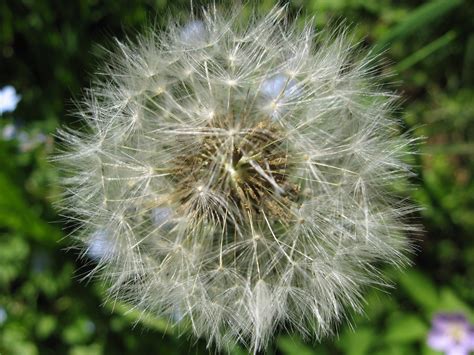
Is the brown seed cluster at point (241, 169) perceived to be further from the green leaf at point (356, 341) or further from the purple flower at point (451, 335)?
the purple flower at point (451, 335)

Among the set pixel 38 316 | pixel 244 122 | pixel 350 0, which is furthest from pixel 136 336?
pixel 350 0

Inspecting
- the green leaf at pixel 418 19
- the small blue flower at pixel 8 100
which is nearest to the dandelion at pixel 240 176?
the green leaf at pixel 418 19

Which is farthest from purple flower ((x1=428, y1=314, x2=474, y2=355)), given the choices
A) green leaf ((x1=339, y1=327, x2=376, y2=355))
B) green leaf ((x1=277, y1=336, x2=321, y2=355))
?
green leaf ((x1=277, y1=336, x2=321, y2=355))

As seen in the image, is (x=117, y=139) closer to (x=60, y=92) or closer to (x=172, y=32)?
(x=172, y=32)

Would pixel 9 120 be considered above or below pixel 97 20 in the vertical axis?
below

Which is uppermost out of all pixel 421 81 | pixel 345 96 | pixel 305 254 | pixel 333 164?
pixel 345 96

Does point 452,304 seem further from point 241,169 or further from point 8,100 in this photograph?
point 8,100

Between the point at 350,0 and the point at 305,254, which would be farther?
the point at 350,0
